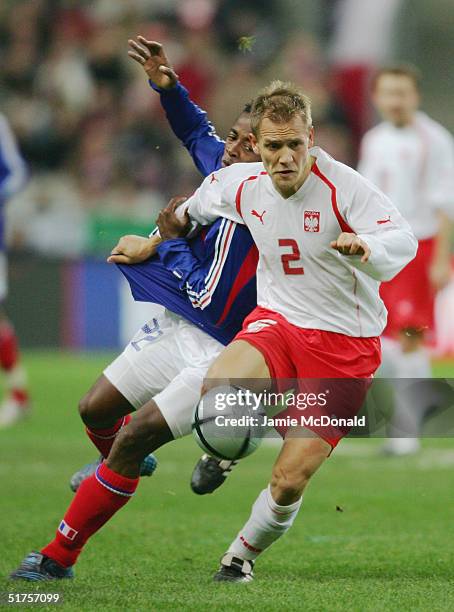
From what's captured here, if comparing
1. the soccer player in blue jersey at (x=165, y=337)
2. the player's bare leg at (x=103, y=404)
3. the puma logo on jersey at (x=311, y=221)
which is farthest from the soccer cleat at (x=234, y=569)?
the puma logo on jersey at (x=311, y=221)

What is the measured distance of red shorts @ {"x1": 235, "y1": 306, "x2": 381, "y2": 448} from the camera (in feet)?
16.3

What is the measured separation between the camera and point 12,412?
1084 cm

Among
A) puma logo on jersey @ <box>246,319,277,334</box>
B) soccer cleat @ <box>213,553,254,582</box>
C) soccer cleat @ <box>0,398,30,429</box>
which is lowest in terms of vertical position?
soccer cleat @ <box>0,398,30,429</box>

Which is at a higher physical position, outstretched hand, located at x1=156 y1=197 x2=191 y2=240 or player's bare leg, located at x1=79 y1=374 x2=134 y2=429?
outstretched hand, located at x1=156 y1=197 x2=191 y2=240

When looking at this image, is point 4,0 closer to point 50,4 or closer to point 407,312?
point 50,4

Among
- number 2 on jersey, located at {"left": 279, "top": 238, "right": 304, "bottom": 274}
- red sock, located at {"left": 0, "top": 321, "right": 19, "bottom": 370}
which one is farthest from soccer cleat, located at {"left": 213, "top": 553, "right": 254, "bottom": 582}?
red sock, located at {"left": 0, "top": 321, "right": 19, "bottom": 370}

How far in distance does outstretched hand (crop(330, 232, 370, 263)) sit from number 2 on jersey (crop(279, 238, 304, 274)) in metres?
0.43

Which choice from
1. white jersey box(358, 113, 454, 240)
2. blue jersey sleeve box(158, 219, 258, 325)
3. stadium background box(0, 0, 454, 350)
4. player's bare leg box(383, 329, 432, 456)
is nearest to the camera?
blue jersey sleeve box(158, 219, 258, 325)

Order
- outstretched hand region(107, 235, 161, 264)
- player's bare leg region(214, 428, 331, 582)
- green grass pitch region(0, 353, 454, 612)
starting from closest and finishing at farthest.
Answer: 1. green grass pitch region(0, 353, 454, 612)
2. player's bare leg region(214, 428, 331, 582)
3. outstretched hand region(107, 235, 161, 264)

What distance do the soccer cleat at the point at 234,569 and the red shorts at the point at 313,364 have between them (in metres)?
0.53

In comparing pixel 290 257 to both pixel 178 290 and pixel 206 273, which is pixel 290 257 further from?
pixel 178 290

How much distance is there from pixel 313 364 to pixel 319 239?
0.49 meters

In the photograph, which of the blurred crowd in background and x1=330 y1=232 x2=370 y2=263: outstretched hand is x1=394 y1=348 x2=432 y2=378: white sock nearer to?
x1=330 y1=232 x2=370 y2=263: outstretched hand

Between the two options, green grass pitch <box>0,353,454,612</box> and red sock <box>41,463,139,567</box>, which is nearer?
green grass pitch <box>0,353,454,612</box>
